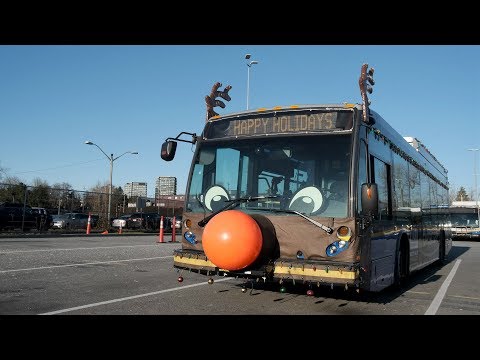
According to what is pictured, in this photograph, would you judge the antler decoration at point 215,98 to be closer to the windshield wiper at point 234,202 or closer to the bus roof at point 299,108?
the bus roof at point 299,108

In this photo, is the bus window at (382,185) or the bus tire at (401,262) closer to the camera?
the bus window at (382,185)

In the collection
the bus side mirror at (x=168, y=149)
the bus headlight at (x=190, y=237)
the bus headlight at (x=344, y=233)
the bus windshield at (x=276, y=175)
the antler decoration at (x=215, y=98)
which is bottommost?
the bus headlight at (x=190, y=237)

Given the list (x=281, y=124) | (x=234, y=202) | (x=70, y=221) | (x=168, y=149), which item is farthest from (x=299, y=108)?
(x=70, y=221)

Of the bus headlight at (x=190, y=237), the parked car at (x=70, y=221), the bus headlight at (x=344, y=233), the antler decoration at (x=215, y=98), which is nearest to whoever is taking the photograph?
the bus headlight at (x=344, y=233)

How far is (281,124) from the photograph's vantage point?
698 cm

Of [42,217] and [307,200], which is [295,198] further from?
[42,217]

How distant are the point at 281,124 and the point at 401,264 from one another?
158 inches

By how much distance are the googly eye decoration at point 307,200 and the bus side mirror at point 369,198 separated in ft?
2.09

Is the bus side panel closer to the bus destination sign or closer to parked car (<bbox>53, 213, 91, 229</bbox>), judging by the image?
the bus destination sign

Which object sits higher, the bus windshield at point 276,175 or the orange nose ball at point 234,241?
the bus windshield at point 276,175

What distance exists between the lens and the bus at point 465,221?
33.3 meters

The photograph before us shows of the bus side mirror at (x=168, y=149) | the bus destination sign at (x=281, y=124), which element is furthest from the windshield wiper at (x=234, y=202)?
the bus side mirror at (x=168, y=149)
